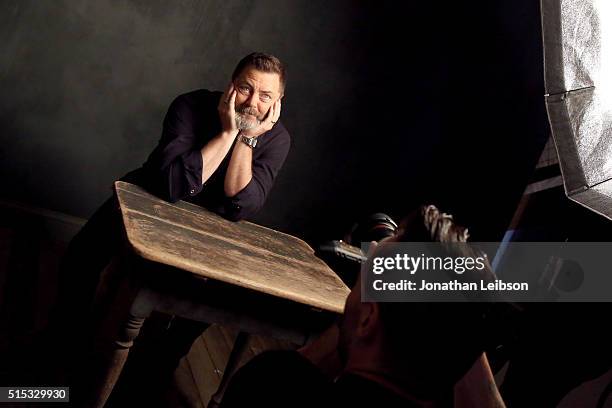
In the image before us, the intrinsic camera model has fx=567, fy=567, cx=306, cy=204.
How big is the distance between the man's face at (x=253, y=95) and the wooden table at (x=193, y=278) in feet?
1.95

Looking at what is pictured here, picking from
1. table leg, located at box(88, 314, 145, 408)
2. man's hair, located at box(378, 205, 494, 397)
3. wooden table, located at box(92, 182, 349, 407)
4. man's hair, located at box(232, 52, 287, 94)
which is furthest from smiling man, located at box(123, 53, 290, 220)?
man's hair, located at box(378, 205, 494, 397)

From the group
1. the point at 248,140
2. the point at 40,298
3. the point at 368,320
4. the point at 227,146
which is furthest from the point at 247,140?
the point at 368,320

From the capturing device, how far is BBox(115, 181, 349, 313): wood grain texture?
5.17ft

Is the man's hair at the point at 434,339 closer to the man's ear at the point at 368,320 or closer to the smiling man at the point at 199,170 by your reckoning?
the man's ear at the point at 368,320

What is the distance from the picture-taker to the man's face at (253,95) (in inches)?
96.7

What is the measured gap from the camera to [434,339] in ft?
2.83

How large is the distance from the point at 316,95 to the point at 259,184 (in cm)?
152

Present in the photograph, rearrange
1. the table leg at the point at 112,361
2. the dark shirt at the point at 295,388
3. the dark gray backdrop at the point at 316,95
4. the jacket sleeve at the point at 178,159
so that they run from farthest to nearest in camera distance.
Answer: the dark gray backdrop at the point at 316,95, the jacket sleeve at the point at 178,159, the table leg at the point at 112,361, the dark shirt at the point at 295,388

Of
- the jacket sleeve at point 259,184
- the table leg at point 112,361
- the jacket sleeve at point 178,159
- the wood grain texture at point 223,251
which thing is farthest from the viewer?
the jacket sleeve at point 259,184

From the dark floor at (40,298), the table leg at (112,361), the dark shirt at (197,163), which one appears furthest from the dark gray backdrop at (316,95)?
the table leg at (112,361)

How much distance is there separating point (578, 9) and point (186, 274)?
129cm

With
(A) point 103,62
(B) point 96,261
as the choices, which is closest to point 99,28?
(A) point 103,62

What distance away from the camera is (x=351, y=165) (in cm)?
405

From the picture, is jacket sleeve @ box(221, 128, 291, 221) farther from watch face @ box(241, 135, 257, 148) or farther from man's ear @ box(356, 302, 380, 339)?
man's ear @ box(356, 302, 380, 339)
